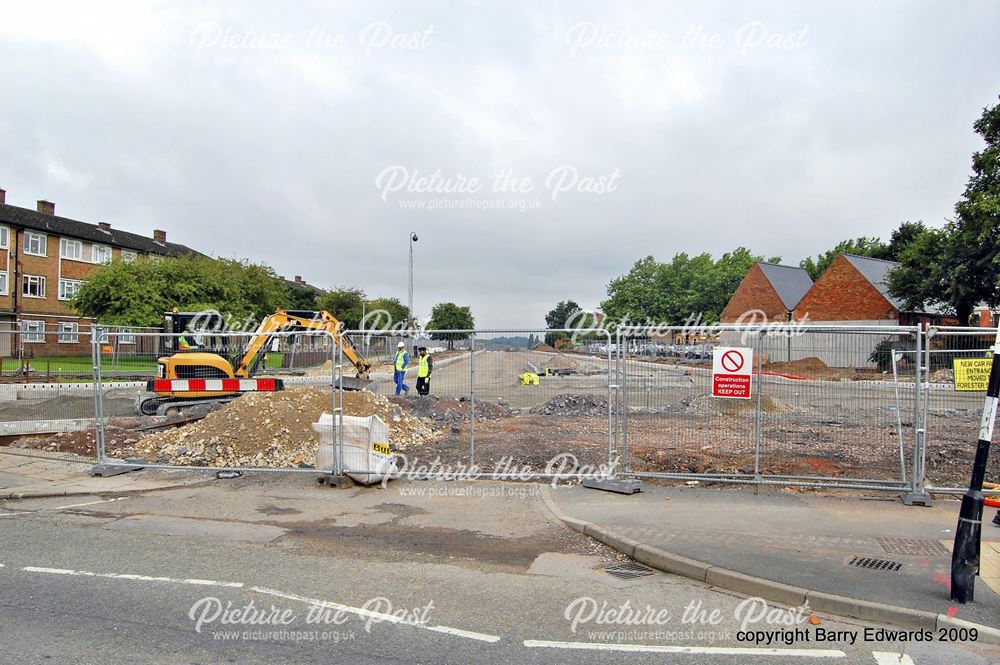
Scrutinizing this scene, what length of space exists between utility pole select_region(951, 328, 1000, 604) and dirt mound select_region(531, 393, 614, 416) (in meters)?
10.9

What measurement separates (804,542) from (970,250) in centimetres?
3393

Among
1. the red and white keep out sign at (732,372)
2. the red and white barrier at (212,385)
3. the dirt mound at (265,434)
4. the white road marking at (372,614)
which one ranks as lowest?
the white road marking at (372,614)

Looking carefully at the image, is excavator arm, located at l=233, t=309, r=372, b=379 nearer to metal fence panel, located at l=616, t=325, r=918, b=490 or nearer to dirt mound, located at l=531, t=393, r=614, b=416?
dirt mound, located at l=531, t=393, r=614, b=416

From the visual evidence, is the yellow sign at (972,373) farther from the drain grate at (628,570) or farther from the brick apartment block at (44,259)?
the brick apartment block at (44,259)

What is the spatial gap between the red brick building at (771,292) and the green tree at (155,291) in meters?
42.7

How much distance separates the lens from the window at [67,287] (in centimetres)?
5334

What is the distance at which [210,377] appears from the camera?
17656mm

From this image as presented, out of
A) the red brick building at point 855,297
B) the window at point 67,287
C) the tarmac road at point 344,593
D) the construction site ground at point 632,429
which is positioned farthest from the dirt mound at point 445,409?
the window at point 67,287

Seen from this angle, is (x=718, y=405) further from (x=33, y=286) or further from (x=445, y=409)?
(x=33, y=286)

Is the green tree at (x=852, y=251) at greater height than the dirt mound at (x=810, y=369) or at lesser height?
greater

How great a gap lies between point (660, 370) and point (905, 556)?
4067 mm

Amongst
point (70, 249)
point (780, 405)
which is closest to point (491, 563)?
point (780, 405)

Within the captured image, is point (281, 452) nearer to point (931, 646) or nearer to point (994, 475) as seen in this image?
point (931, 646)

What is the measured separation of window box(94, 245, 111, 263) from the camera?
57.1 meters
